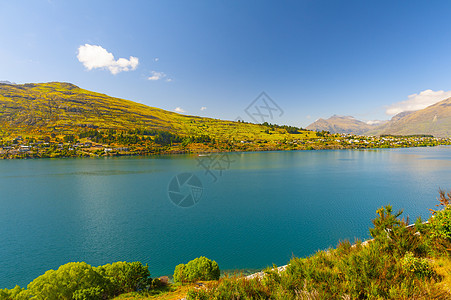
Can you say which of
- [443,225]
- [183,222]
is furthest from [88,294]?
[443,225]

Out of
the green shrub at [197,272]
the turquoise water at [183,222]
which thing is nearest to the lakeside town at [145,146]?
the turquoise water at [183,222]

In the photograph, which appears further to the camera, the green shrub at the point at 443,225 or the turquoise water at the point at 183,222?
the turquoise water at the point at 183,222

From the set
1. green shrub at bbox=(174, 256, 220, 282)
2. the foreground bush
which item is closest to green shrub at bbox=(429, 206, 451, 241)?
green shrub at bbox=(174, 256, 220, 282)

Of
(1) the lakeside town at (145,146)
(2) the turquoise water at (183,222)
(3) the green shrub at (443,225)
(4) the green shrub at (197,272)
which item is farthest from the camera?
(1) the lakeside town at (145,146)

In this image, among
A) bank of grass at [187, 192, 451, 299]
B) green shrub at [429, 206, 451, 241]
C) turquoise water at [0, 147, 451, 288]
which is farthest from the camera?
turquoise water at [0, 147, 451, 288]

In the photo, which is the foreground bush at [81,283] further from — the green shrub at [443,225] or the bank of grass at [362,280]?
the green shrub at [443,225]

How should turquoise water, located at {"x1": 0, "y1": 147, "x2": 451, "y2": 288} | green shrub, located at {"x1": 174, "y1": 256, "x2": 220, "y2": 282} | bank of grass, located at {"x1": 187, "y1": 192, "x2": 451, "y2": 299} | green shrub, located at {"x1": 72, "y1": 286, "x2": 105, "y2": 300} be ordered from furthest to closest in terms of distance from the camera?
turquoise water, located at {"x1": 0, "y1": 147, "x2": 451, "y2": 288}, green shrub, located at {"x1": 174, "y1": 256, "x2": 220, "y2": 282}, green shrub, located at {"x1": 72, "y1": 286, "x2": 105, "y2": 300}, bank of grass, located at {"x1": 187, "y1": 192, "x2": 451, "y2": 299}

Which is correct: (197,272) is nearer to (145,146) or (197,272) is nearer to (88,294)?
(88,294)

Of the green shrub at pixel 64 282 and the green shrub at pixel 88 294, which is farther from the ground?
the green shrub at pixel 64 282

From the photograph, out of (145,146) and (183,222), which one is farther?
(145,146)

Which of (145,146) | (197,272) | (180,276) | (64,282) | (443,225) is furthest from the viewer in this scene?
(145,146)

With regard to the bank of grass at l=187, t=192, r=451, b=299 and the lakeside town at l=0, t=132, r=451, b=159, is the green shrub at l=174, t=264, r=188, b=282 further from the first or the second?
the lakeside town at l=0, t=132, r=451, b=159

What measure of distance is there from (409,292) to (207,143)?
166252mm

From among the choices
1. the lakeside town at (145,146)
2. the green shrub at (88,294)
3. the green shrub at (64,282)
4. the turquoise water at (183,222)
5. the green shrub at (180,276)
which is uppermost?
the lakeside town at (145,146)
